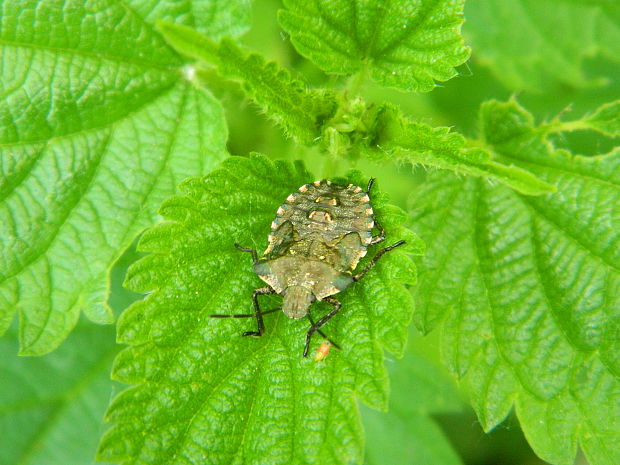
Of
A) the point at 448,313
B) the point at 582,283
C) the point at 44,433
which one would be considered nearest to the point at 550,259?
the point at 582,283

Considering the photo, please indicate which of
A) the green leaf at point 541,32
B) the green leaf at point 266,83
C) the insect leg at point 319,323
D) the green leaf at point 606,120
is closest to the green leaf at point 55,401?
the insect leg at point 319,323

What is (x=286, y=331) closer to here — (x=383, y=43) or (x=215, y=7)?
(x=383, y=43)

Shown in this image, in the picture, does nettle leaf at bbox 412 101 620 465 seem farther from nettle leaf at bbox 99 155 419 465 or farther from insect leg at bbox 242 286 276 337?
insect leg at bbox 242 286 276 337

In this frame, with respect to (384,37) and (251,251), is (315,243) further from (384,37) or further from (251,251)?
(384,37)

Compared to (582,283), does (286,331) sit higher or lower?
lower

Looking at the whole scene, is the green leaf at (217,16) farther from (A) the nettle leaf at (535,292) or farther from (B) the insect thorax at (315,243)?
(A) the nettle leaf at (535,292)

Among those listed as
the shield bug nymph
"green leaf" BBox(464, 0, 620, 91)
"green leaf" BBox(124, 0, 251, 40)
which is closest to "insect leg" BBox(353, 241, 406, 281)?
the shield bug nymph
